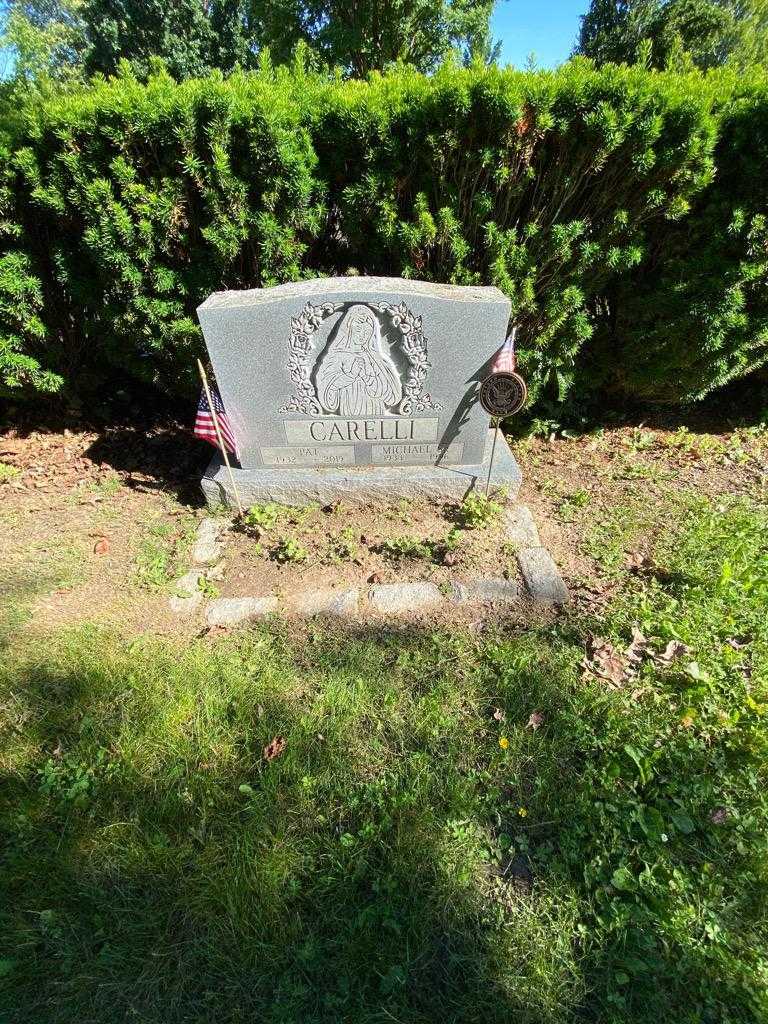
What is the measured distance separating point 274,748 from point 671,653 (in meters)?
1.96

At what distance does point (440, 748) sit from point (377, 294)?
Answer: 2.60m

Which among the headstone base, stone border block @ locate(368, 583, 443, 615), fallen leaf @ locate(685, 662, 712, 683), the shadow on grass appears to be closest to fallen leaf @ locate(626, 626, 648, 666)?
fallen leaf @ locate(685, 662, 712, 683)

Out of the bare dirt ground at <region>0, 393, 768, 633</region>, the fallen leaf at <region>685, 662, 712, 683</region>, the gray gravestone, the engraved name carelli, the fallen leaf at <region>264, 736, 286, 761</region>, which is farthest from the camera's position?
the engraved name carelli

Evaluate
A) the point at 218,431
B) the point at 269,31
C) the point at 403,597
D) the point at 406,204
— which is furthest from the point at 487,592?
the point at 269,31

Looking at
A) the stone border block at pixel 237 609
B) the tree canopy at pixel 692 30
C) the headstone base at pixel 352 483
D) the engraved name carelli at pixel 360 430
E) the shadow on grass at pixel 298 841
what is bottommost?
the shadow on grass at pixel 298 841

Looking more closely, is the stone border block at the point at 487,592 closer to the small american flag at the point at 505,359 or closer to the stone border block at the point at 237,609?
the stone border block at the point at 237,609

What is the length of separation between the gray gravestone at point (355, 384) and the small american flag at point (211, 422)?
0.06 metres

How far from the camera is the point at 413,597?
9.71ft

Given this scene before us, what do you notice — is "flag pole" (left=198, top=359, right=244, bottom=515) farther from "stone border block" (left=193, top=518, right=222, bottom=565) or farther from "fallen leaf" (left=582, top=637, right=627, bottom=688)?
"fallen leaf" (left=582, top=637, right=627, bottom=688)

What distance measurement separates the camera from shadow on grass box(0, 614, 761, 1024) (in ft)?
5.20

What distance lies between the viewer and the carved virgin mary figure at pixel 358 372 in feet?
10.8

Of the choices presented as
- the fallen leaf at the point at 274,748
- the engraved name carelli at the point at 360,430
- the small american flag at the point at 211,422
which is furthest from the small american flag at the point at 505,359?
the fallen leaf at the point at 274,748

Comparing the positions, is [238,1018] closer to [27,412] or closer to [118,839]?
[118,839]

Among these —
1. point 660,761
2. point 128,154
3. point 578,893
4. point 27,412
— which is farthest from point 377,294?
point 27,412
